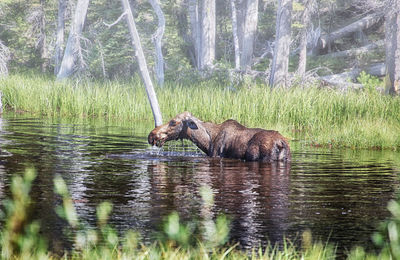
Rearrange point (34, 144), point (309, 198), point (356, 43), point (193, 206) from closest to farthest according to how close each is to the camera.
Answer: point (193, 206) → point (309, 198) → point (34, 144) → point (356, 43)

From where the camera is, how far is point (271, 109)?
18859mm

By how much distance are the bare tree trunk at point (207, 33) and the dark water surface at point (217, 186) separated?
73.9 feet

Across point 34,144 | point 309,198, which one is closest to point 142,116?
point 34,144

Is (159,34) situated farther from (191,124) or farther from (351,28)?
(191,124)

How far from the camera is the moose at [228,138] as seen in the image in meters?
12.1

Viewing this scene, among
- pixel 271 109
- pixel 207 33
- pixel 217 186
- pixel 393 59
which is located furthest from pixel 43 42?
pixel 217 186

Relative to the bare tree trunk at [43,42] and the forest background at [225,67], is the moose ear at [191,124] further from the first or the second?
the bare tree trunk at [43,42]

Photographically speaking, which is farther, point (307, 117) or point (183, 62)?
point (183, 62)

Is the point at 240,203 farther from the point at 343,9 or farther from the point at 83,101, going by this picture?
the point at 343,9

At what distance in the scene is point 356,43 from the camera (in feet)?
134

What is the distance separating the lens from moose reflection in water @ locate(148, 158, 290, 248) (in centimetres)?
643

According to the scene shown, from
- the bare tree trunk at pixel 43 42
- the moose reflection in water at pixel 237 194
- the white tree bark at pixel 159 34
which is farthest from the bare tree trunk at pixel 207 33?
the moose reflection in water at pixel 237 194

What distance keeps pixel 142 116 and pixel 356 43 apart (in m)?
23.3

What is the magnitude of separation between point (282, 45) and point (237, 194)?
2052cm
